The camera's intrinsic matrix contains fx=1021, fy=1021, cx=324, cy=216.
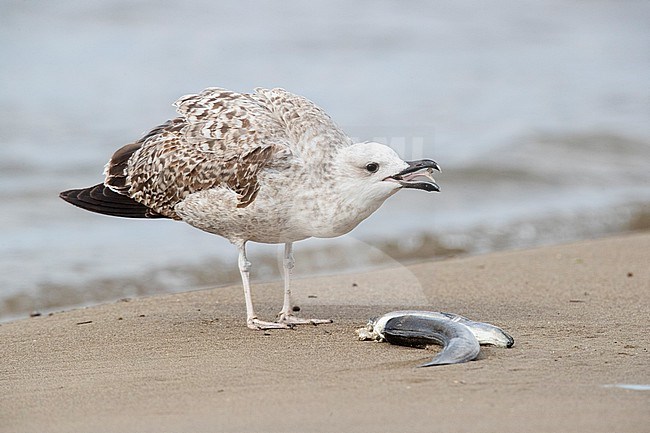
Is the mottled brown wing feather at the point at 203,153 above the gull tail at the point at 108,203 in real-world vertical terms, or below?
above

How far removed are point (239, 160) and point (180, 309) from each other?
1423 mm

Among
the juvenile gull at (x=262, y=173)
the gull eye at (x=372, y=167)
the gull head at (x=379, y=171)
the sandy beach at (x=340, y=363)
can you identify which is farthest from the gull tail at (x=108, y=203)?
the gull eye at (x=372, y=167)

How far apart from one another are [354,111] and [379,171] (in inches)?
344

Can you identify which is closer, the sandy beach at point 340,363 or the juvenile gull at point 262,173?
the sandy beach at point 340,363

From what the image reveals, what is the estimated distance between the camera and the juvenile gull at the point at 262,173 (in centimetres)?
590

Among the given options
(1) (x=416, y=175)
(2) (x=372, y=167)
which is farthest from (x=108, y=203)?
(1) (x=416, y=175)

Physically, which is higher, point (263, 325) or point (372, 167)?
point (372, 167)

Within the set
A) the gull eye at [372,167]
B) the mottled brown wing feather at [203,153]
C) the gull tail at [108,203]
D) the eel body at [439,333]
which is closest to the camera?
the eel body at [439,333]

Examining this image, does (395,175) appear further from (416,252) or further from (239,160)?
(416,252)

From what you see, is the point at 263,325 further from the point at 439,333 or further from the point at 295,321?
the point at 439,333

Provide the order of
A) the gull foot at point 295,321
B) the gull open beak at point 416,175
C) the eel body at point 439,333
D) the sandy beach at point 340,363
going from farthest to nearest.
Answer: the gull foot at point 295,321, the gull open beak at point 416,175, the eel body at point 439,333, the sandy beach at point 340,363

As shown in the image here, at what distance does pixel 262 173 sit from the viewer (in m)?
6.05

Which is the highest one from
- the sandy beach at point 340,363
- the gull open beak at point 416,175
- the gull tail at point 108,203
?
the gull open beak at point 416,175

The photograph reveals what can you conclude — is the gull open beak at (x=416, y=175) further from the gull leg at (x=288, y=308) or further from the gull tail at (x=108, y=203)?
the gull tail at (x=108, y=203)
